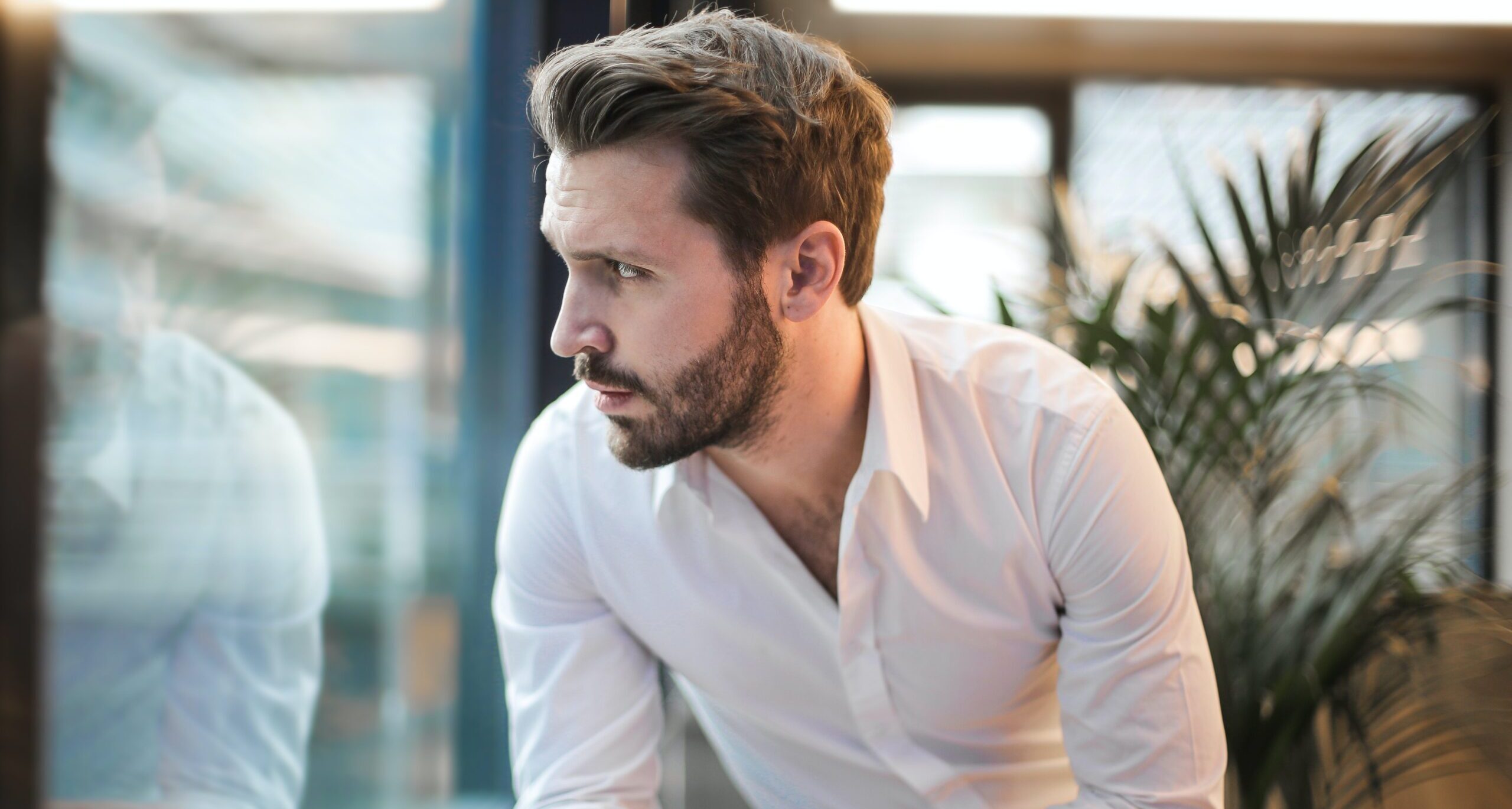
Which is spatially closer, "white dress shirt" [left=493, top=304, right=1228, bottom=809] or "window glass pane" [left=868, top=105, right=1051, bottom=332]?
"white dress shirt" [left=493, top=304, right=1228, bottom=809]

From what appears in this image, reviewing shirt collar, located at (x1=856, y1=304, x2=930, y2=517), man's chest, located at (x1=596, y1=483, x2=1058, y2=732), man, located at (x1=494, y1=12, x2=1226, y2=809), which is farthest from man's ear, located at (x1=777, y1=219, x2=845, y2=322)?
man's chest, located at (x1=596, y1=483, x2=1058, y2=732)

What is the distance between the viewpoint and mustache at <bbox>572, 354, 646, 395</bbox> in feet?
3.77

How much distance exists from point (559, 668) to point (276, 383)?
18.4 inches

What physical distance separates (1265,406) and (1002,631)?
688 mm

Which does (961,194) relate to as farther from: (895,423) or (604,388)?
(604,388)

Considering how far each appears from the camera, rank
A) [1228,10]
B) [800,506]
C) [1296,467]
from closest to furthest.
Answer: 1. [800,506]
2. [1296,467]
3. [1228,10]

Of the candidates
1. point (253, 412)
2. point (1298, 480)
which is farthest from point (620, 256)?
point (1298, 480)

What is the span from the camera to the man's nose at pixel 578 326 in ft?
3.70

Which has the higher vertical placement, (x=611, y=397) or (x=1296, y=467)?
(x=611, y=397)

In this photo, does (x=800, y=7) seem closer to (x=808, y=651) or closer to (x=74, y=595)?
(x=808, y=651)

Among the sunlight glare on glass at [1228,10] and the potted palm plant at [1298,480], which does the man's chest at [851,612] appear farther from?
the sunlight glare on glass at [1228,10]

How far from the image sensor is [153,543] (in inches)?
37.3

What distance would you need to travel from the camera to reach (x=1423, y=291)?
364cm

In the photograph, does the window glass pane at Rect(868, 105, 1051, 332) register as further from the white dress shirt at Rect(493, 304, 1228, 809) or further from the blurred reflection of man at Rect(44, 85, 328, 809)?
the blurred reflection of man at Rect(44, 85, 328, 809)
